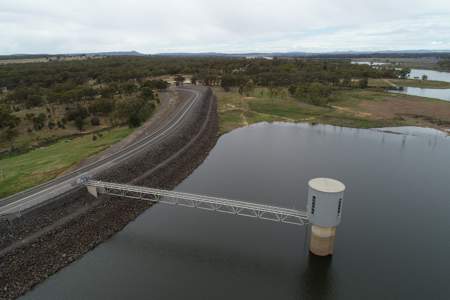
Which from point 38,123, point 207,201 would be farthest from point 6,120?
point 207,201

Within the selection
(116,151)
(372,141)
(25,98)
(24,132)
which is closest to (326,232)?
(116,151)

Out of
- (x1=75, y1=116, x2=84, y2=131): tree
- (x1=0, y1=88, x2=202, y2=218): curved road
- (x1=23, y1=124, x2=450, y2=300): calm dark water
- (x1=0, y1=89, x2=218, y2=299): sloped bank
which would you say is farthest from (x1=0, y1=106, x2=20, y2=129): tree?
(x1=23, y1=124, x2=450, y2=300): calm dark water

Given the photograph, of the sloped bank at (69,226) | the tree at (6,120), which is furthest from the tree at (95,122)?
the sloped bank at (69,226)

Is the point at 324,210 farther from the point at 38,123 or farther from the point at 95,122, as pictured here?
the point at 38,123

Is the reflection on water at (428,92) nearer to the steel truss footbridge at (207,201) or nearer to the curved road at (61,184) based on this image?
the curved road at (61,184)

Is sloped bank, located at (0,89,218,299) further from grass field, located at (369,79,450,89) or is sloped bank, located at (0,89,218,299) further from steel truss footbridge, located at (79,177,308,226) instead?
grass field, located at (369,79,450,89)

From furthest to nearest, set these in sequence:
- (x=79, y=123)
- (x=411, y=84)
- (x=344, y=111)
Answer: (x=411, y=84) → (x=344, y=111) → (x=79, y=123)
